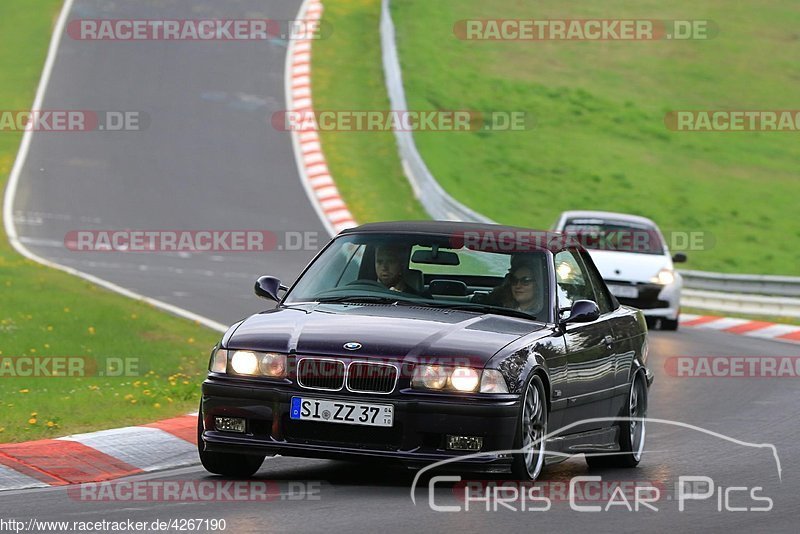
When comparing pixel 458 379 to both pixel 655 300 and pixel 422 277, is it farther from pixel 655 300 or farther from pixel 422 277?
pixel 655 300

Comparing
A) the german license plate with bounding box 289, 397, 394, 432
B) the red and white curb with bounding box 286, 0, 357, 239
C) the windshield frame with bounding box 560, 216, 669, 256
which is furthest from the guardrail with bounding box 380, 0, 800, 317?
the german license plate with bounding box 289, 397, 394, 432

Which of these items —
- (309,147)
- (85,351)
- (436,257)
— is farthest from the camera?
(309,147)

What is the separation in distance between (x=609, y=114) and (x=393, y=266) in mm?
32090

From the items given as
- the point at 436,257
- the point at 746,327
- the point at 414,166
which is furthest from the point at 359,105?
the point at 436,257

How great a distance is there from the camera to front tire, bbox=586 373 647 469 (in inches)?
397

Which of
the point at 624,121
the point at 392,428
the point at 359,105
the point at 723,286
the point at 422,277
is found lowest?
the point at 723,286

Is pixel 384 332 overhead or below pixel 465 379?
overhead

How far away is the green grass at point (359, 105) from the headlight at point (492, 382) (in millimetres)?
19260

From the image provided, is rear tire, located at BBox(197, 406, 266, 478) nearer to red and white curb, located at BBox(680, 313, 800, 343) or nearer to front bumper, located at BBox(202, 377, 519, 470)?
front bumper, located at BBox(202, 377, 519, 470)

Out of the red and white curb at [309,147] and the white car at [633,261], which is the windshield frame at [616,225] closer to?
the white car at [633,261]

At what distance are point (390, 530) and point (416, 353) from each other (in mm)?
1265

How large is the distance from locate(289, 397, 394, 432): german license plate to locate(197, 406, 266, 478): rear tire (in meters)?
0.56

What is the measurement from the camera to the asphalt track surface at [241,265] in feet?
24.9

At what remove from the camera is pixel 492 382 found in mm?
8156
